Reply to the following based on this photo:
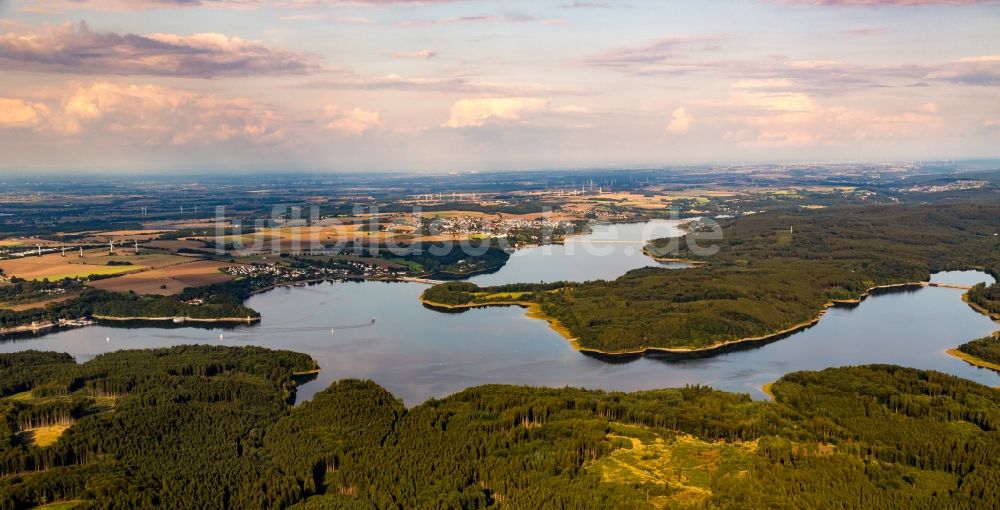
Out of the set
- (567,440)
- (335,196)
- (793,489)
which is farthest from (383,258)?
(335,196)

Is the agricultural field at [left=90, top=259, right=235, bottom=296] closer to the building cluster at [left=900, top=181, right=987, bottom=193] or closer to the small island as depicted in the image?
the small island

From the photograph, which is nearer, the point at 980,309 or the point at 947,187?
the point at 980,309

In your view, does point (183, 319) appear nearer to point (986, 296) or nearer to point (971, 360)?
point (971, 360)

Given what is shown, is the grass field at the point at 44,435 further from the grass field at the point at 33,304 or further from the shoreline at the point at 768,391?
the shoreline at the point at 768,391

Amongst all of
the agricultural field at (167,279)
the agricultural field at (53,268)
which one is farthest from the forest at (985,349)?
the agricultural field at (53,268)

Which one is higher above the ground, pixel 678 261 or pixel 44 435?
pixel 678 261

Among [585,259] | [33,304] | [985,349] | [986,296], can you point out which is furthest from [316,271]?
[986,296]

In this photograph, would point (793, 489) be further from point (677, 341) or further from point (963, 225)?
point (963, 225)
